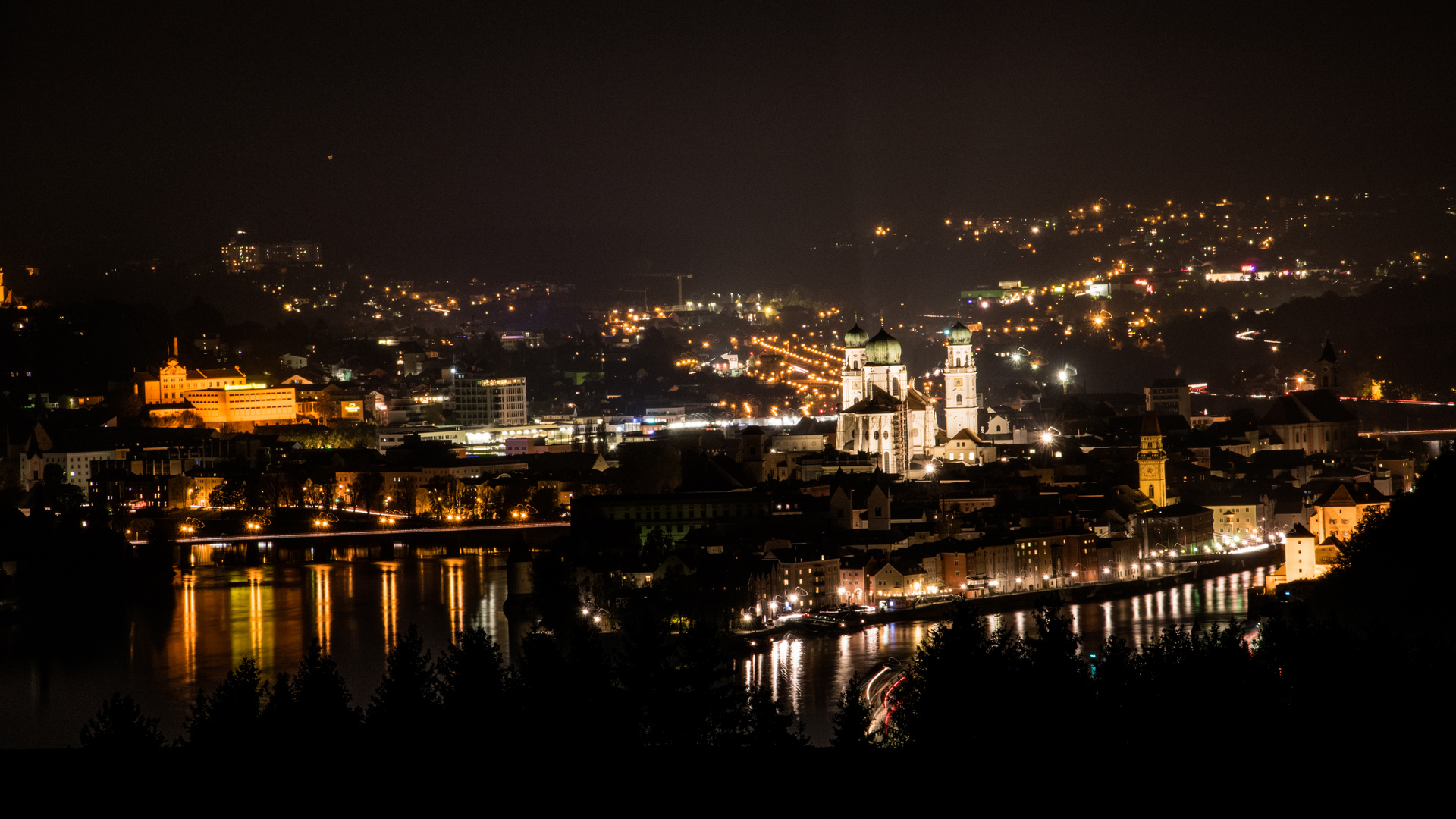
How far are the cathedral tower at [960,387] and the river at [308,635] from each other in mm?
7697

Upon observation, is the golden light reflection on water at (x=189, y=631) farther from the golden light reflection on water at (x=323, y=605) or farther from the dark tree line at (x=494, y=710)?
the dark tree line at (x=494, y=710)

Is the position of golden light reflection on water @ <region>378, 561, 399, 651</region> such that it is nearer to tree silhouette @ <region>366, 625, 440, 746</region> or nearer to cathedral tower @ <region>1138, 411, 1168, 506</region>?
tree silhouette @ <region>366, 625, 440, 746</region>

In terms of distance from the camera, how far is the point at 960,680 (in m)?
8.56

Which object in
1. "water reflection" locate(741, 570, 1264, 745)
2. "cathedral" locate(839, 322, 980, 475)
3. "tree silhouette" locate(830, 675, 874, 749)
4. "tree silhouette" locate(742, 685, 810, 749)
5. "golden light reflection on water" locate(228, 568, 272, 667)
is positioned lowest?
"water reflection" locate(741, 570, 1264, 745)

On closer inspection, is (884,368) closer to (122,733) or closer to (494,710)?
(494,710)

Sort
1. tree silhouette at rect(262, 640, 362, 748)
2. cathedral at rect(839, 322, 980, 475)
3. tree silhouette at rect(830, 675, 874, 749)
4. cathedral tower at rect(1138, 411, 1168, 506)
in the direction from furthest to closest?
cathedral at rect(839, 322, 980, 475)
cathedral tower at rect(1138, 411, 1168, 506)
tree silhouette at rect(262, 640, 362, 748)
tree silhouette at rect(830, 675, 874, 749)

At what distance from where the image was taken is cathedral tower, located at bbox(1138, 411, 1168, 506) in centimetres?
2208

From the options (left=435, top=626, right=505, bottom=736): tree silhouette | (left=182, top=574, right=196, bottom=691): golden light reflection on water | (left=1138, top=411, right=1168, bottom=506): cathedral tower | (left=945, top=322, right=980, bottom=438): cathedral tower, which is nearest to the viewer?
(left=435, top=626, right=505, bottom=736): tree silhouette

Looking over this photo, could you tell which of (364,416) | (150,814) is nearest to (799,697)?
(150,814)

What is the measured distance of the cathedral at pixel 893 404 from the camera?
79.3ft

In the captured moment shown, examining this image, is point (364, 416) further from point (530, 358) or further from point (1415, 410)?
point (1415, 410)

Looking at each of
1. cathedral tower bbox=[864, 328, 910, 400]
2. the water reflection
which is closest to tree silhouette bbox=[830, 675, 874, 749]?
the water reflection

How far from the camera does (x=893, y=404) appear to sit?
2430cm

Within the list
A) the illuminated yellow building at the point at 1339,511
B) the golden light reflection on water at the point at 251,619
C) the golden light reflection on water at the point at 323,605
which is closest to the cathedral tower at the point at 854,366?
the illuminated yellow building at the point at 1339,511
